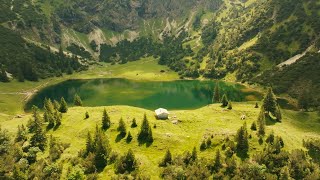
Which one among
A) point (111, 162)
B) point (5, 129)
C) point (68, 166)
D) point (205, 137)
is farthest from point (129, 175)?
point (5, 129)

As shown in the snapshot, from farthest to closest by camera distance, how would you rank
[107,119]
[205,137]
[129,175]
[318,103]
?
[318,103], [107,119], [205,137], [129,175]

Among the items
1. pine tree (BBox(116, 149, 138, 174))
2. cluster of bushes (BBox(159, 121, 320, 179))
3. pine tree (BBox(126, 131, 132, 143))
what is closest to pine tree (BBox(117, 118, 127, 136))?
pine tree (BBox(126, 131, 132, 143))

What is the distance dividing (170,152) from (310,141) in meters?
44.7

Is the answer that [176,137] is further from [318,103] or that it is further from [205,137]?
[318,103]

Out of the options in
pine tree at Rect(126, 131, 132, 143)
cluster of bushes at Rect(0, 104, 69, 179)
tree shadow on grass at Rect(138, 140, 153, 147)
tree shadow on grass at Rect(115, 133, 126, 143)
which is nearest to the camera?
cluster of bushes at Rect(0, 104, 69, 179)

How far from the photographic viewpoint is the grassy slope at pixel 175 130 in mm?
103000

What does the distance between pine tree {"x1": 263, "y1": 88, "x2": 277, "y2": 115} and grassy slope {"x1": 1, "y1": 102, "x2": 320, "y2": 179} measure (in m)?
5.15

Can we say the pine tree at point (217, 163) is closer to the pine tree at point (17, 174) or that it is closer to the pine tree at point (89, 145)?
the pine tree at point (89, 145)

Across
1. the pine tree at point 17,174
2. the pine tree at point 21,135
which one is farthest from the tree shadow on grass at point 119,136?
the pine tree at point 21,135

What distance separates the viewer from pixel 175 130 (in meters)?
113

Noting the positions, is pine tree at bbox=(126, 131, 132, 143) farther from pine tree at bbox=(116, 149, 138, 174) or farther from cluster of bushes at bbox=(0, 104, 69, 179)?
cluster of bushes at bbox=(0, 104, 69, 179)

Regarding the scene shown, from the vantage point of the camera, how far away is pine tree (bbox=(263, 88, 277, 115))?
130125mm

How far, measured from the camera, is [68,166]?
98.9m

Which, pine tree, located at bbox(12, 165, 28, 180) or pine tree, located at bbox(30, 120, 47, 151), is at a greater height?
pine tree, located at bbox(30, 120, 47, 151)
